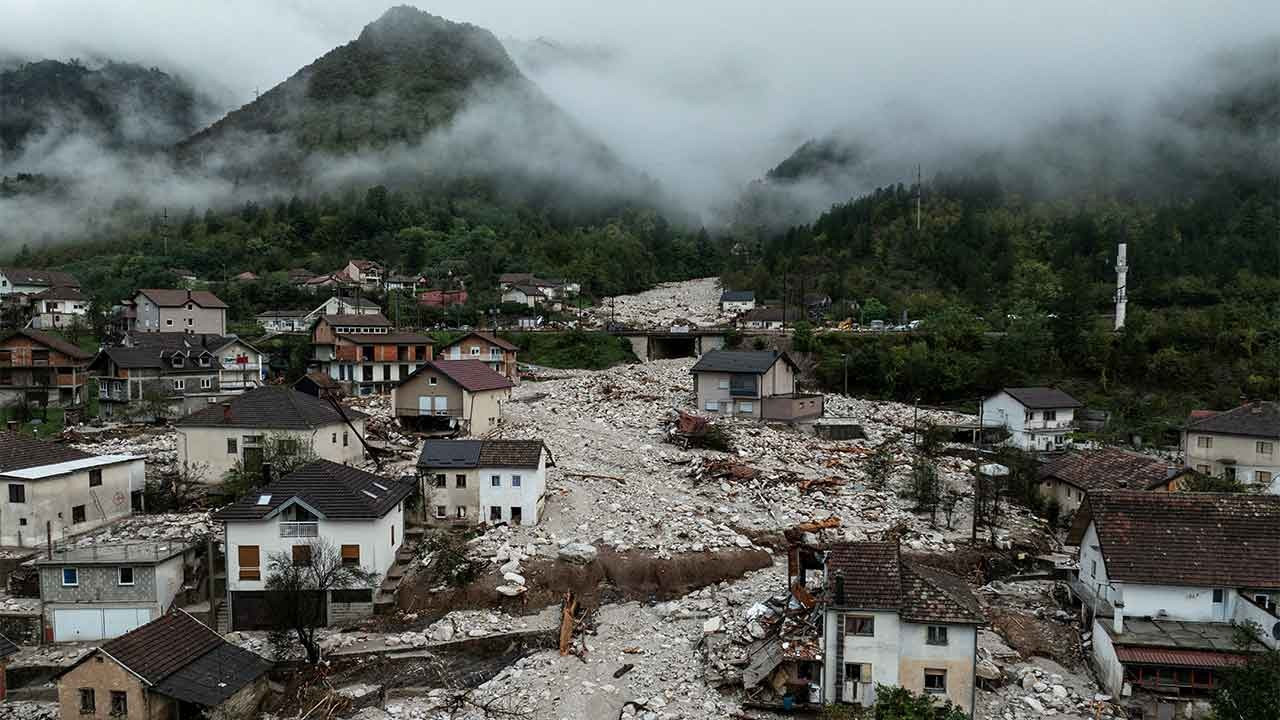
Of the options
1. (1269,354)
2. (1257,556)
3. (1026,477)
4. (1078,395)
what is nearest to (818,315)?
(1078,395)

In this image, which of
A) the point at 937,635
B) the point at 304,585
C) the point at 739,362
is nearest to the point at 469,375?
the point at 739,362

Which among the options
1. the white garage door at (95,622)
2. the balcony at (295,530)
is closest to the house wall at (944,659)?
the balcony at (295,530)

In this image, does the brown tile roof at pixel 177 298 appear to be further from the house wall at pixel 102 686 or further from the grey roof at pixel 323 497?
the house wall at pixel 102 686

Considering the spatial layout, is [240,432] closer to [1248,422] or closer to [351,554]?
[351,554]

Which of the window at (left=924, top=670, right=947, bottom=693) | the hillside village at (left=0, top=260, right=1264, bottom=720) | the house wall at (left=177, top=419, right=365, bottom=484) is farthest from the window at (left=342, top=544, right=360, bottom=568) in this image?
the window at (left=924, top=670, right=947, bottom=693)

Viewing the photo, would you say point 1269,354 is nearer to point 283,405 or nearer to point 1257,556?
point 1257,556

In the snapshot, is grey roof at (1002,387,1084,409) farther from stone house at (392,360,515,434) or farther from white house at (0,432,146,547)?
white house at (0,432,146,547)
